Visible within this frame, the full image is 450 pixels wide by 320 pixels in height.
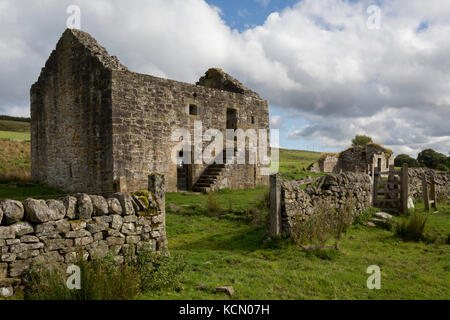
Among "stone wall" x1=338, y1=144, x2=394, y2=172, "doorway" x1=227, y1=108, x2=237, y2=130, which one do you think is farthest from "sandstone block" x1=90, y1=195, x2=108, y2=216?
"stone wall" x1=338, y1=144, x2=394, y2=172

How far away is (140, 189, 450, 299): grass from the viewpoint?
5594 mm

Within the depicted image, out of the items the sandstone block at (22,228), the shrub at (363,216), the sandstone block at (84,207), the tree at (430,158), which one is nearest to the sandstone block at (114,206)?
the sandstone block at (84,207)

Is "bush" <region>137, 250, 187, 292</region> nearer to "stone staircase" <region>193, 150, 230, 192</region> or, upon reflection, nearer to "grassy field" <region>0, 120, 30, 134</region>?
"stone staircase" <region>193, 150, 230, 192</region>

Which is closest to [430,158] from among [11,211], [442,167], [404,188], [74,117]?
[442,167]

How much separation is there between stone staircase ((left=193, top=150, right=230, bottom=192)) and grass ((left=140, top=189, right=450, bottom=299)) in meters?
6.16

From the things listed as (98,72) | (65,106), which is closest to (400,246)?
(98,72)

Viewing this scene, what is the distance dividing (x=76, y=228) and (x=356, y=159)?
33.2m

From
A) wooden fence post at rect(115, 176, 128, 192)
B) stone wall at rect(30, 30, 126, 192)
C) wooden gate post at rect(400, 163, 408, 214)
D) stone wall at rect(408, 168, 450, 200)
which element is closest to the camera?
wooden gate post at rect(400, 163, 408, 214)

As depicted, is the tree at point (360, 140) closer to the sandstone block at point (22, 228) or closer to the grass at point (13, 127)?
the grass at point (13, 127)

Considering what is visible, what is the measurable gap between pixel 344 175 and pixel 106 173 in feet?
32.9

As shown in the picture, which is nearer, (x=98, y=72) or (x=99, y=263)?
(x=99, y=263)

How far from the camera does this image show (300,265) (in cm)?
700
